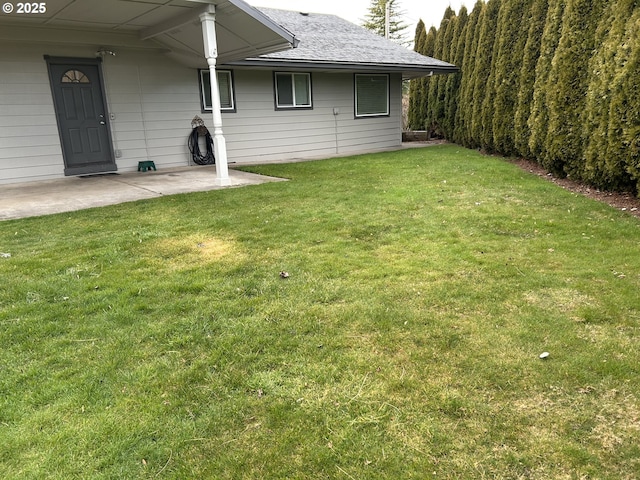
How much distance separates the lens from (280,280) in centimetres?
344

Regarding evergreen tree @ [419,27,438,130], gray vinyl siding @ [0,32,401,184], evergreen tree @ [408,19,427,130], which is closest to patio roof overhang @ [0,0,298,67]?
gray vinyl siding @ [0,32,401,184]

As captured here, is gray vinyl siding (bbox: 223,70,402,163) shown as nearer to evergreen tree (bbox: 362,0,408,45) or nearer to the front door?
the front door

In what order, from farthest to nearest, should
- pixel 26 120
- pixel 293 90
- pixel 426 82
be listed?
pixel 426 82 < pixel 293 90 < pixel 26 120

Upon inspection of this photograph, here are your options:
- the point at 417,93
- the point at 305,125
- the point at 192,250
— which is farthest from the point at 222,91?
the point at 417,93

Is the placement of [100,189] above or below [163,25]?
below

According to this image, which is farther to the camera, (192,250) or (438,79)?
(438,79)

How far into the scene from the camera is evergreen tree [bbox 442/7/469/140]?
13.1 meters

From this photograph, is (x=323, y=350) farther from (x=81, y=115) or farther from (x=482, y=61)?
(x=482, y=61)

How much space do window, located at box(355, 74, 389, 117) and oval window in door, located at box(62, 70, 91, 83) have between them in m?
7.08

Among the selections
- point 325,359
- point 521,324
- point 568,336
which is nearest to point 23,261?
point 325,359

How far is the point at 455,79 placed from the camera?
44.0ft

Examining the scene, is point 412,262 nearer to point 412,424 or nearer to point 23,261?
point 412,424

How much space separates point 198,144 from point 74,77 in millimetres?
2683
